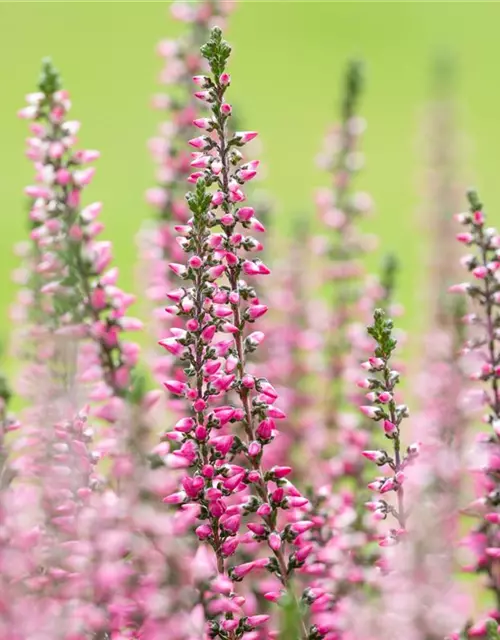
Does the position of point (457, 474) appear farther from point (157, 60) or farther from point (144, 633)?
point (157, 60)

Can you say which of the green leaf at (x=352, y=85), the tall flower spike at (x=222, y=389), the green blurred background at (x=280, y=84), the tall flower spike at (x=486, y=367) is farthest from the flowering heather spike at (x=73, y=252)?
the green blurred background at (x=280, y=84)

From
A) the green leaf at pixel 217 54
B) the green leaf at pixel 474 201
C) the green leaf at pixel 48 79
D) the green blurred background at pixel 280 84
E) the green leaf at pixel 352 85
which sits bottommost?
the green leaf at pixel 474 201

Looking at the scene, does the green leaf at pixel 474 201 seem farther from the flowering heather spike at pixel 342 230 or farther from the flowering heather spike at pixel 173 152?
the flowering heather spike at pixel 342 230

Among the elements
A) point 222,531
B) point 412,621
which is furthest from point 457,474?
point 412,621

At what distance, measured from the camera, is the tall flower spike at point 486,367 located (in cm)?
89

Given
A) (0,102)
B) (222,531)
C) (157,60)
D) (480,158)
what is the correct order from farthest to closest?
(157,60) < (0,102) < (480,158) < (222,531)

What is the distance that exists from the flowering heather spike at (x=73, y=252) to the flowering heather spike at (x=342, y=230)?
0.65 m

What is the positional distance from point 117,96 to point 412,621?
19.4 feet

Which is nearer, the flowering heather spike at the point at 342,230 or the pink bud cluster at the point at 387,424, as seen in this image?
the pink bud cluster at the point at 387,424

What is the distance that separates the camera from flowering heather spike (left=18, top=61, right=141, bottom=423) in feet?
3.16

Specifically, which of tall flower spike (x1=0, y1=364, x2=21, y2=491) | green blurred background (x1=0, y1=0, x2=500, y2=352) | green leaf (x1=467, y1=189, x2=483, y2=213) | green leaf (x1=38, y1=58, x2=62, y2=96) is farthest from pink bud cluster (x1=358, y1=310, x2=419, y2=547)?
green blurred background (x1=0, y1=0, x2=500, y2=352)

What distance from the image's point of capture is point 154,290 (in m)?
1.33

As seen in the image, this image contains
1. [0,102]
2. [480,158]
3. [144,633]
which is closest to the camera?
[144,633]

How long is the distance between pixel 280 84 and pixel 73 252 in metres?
5.75
